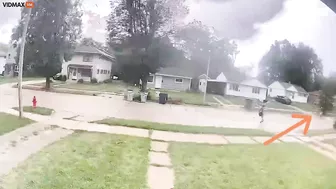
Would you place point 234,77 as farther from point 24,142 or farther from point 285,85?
point 24,142

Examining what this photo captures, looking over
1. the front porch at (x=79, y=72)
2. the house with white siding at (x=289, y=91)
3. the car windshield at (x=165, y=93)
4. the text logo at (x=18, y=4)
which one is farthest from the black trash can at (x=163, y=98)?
the text logo at (x=18, y=4)

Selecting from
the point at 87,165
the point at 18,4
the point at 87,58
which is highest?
the point at 18,4

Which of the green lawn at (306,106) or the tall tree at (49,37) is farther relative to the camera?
the green lawn at (306,106)

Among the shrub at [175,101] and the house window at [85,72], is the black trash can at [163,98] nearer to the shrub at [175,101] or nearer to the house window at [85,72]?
the shrub at [175,101]

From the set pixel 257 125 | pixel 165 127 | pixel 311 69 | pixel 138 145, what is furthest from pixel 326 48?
pixel 138 145

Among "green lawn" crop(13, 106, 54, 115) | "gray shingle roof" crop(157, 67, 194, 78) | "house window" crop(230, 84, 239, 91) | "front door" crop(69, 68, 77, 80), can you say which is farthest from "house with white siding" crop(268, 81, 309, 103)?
"green lawn" crop(13, 106, 54, 115)

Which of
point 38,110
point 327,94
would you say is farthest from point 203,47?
point 38,110

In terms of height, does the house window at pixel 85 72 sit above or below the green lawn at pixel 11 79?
above

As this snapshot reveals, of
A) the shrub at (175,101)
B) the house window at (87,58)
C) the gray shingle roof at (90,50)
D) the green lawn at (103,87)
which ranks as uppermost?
the gray shingle roof at (90,50)
